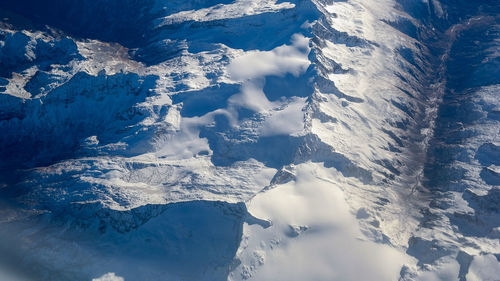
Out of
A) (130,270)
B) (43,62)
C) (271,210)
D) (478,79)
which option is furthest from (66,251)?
(478,79)

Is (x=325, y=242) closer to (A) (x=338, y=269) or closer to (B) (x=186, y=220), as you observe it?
(A) (x=338, y=269)

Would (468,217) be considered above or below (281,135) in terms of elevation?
below

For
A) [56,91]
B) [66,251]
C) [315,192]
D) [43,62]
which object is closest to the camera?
[66,251]

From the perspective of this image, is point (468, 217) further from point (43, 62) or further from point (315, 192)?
point (43, 62)

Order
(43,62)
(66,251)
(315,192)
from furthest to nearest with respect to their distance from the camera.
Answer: (43,62) → (315,192) → (66,251)

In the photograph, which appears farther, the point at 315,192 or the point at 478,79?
the point at 478,79

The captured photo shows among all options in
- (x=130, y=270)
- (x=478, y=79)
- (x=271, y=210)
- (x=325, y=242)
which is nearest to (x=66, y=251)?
(x=130, y=270)
